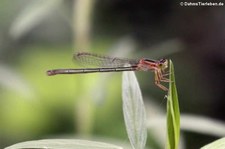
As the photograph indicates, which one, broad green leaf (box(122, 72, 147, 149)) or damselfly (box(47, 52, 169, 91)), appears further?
damselfly (box(47, 52, 169, 91))

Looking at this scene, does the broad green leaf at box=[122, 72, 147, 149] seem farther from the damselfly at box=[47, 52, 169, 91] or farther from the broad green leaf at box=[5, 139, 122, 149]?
the damselfly at box=[47, 52, 169, 91]

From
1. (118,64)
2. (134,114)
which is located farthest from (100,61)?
(134,114)

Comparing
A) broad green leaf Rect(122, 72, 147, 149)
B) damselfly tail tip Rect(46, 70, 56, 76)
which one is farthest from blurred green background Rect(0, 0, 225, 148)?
broad green leaf Rect(122, 72, 147, 149)

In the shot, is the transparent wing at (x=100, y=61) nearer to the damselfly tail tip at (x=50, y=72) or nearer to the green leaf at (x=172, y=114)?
the damselfly tail tip at (x=50, y=72)

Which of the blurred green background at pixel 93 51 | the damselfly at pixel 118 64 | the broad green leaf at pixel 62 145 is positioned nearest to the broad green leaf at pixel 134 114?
the broad green leaf at pixel 62 145

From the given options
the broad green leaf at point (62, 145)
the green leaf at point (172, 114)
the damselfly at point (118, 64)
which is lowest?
the broad green leaf at point (62, 145)

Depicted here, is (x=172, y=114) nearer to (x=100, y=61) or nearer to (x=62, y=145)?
(x=62, y=145)
